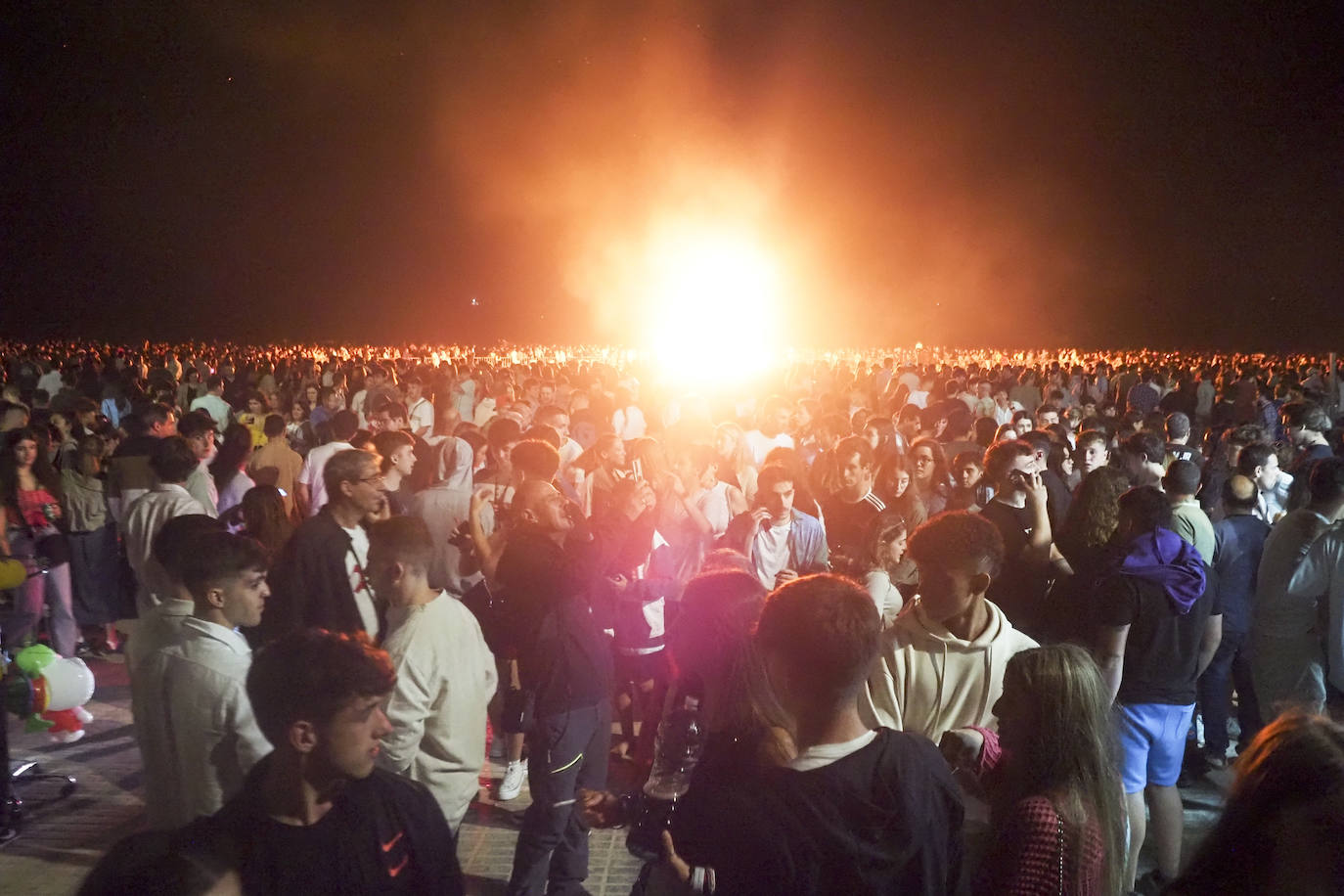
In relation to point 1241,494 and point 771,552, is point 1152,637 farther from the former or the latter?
point 1241,494

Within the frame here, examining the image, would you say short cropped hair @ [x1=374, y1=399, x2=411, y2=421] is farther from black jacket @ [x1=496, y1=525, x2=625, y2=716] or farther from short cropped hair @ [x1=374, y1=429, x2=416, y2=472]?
black jacket @ [x1=496, y1=525, x2=625, y2=716]

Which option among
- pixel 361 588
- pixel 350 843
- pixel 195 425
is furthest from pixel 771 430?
pixel 350 843

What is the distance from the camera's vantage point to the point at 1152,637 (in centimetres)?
369

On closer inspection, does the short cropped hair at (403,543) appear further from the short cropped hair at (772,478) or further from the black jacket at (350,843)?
the short cropped hair at (772,478)

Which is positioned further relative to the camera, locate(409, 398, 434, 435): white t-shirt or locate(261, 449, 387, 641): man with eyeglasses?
locate(409, 398, 434, 435): white t-shirt

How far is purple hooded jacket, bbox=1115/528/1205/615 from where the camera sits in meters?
3.64

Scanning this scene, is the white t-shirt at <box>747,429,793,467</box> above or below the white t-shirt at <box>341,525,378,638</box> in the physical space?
above

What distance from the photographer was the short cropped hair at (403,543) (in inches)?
118

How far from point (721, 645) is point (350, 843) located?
47.7 inches

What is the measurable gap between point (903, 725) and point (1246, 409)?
11.2 m

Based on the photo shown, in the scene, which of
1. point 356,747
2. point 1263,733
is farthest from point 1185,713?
point 356,747

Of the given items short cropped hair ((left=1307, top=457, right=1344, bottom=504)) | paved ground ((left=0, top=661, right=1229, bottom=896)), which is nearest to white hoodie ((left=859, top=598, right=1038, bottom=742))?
paved ground ((left=0, top=661, right=1229, bottom=896))

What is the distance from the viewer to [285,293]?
55.4m

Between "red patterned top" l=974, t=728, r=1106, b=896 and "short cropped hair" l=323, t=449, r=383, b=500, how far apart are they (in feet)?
9.97
